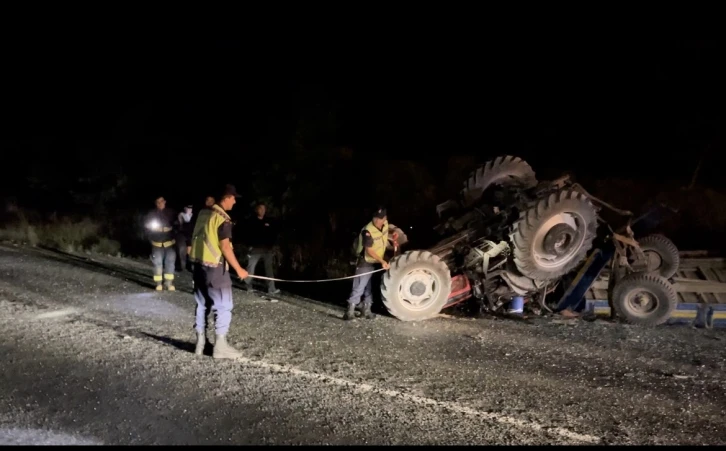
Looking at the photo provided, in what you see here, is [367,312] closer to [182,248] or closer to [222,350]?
[222,350]

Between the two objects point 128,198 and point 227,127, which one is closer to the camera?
point 128,198

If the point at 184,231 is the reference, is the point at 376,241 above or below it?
above

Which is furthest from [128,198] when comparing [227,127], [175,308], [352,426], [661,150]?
[352,426]

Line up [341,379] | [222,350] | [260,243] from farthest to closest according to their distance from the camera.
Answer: [260,243]
[222,350]
[341,379]

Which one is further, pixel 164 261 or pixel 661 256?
pixel 164 261

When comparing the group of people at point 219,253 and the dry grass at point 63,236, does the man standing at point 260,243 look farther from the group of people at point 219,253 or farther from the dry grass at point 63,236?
the dry grass at point 63,236

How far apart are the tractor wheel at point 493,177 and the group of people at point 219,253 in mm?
1528

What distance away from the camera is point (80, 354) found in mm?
6242

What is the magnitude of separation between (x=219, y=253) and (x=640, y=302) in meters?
5.67

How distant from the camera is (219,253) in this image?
6172mm

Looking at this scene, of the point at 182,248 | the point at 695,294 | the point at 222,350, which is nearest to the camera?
the point at 222,350

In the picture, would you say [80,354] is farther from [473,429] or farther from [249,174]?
[249,174]

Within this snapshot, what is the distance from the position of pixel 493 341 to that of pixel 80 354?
452 centimetres

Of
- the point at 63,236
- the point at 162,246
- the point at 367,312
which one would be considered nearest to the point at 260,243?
the point at 162,246
